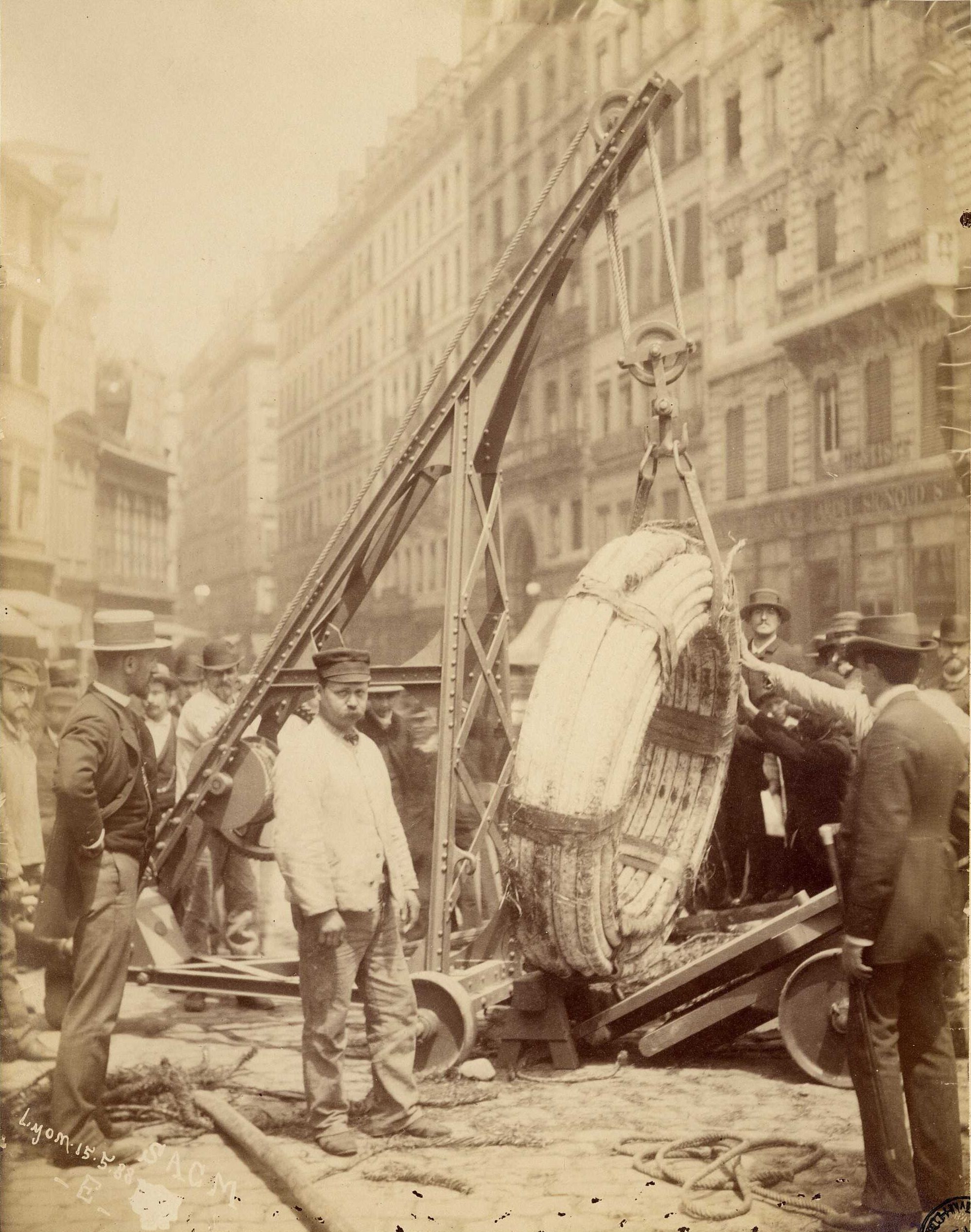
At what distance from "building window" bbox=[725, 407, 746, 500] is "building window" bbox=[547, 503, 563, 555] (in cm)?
89

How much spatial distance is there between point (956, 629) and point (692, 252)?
89.7 inches

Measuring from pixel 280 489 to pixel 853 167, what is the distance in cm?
267

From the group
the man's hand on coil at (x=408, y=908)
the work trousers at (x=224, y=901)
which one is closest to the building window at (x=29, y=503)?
the work trousers at (x=224, y=901)

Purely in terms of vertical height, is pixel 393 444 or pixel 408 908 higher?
pixel 393 444

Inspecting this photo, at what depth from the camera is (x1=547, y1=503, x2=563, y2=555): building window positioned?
274 inches

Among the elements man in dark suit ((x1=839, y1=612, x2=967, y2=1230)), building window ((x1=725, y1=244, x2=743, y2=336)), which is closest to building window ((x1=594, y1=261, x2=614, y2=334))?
building window ((x1=725, y1=244, x2=743, y2=336))

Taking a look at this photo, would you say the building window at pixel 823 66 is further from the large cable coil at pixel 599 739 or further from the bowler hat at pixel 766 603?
the bowler hat at pixel 766 603

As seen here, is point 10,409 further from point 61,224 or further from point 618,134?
point 618,134

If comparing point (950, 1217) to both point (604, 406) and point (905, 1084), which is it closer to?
point (905, 1084)

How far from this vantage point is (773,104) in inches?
218

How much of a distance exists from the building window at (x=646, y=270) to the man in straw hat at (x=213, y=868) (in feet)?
8.34

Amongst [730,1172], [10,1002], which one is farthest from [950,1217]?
[10,1002]

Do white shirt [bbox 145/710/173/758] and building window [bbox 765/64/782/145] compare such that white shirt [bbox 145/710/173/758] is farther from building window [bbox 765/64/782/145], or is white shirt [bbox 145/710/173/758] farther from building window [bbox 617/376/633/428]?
building window [bbox 765/64/782/145]

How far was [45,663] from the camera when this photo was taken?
5352 millimetres
